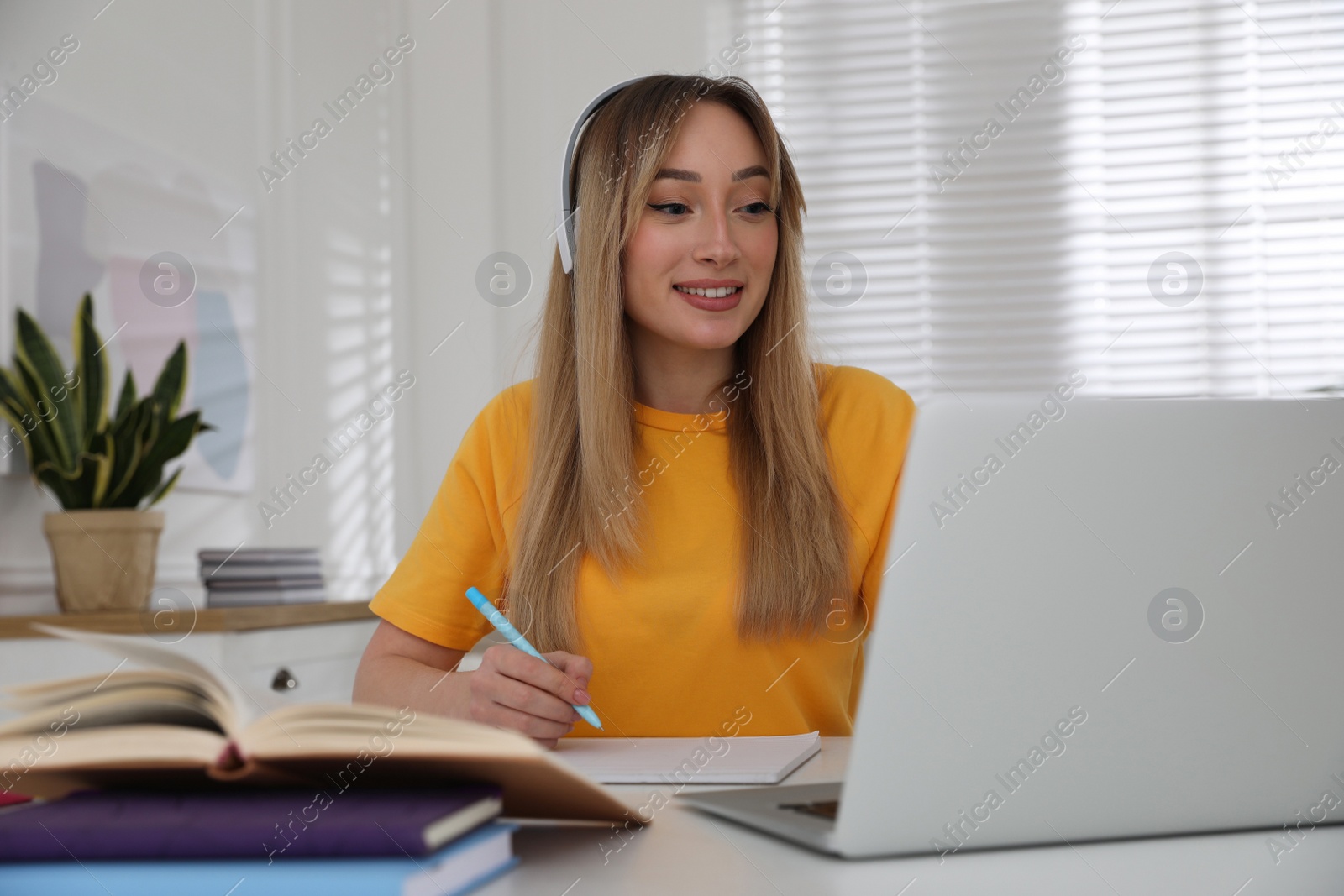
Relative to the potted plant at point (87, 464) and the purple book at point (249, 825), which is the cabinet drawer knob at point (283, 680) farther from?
the purple book at point (249, 825)

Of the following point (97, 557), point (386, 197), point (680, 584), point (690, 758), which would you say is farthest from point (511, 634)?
point (386, 197)

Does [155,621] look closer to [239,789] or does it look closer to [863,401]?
[863,401]

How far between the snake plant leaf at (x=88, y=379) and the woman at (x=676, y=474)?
963mm

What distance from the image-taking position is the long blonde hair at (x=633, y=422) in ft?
4.34

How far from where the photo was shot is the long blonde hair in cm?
132

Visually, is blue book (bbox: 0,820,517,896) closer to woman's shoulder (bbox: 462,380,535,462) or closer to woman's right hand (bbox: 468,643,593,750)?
woman's right hand (bbox: 468,643,593,750)

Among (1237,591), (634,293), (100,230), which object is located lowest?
(1237,591)

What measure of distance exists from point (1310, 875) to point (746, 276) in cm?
104

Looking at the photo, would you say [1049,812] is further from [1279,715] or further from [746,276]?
[746,276]

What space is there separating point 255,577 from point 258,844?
1795 millimetres

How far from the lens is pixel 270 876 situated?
18.5 inches

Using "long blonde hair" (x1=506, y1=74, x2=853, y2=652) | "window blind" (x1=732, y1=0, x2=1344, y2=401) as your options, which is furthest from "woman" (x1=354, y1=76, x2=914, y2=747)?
"window blind" (x1=732, y1=0, x2=1344, y2=401)

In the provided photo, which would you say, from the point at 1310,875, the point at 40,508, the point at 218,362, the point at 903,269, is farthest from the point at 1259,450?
the point at 903,269

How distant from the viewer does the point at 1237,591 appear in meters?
0.56
